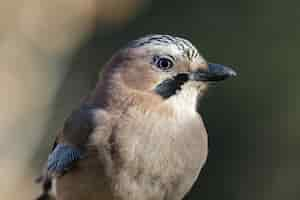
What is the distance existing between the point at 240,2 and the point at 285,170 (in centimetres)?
196

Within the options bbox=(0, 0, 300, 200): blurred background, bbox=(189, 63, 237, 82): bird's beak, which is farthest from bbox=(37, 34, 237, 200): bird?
bbox=(0, 0, 300, 200): blurred background

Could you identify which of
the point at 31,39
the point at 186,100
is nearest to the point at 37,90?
the point at 31,39

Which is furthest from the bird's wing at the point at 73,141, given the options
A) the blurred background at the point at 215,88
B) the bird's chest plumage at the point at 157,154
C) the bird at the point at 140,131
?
the blurred background at the point at 215,88

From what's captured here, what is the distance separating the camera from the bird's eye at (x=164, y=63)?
4.80 meters

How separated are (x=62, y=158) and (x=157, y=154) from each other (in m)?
0.54

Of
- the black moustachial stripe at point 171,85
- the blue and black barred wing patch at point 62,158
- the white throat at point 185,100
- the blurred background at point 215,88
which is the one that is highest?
the black moustachial stripe at point 171,85

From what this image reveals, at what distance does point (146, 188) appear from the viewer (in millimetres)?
4516

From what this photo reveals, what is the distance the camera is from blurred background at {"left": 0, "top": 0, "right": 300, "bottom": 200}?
8.75m

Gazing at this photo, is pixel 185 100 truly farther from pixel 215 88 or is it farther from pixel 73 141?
pixel 215 88

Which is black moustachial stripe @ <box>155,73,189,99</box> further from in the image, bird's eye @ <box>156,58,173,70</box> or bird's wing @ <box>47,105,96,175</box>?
bird's wing @ <box>47,105,96,175</box>

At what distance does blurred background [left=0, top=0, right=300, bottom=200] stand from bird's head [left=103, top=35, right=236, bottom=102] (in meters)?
3.88

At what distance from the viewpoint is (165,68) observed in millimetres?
4809

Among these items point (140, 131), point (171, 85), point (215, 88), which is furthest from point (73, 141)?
point (215, 88)

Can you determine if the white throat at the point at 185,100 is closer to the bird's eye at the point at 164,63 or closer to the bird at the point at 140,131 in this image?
the bird at the point at 140,131
